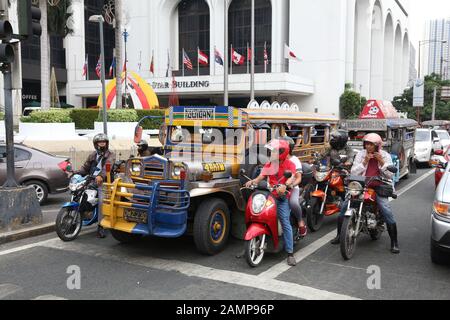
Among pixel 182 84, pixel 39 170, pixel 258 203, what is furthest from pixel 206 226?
pixel 182 84

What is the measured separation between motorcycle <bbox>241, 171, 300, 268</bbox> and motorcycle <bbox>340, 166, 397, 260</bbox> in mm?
956

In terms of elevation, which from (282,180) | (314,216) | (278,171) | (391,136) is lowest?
(314,216)

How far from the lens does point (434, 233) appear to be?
5719 millimetres


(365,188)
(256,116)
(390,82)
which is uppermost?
(390,82)

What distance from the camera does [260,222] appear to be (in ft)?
19.6

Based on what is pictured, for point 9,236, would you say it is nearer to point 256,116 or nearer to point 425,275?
point 256,116

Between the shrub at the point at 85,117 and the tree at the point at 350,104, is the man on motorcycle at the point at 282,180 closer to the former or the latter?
the shrub at the point at 85,117

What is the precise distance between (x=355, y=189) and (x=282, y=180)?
108cm

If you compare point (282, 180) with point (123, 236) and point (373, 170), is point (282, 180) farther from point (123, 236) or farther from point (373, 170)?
point (123, 236)

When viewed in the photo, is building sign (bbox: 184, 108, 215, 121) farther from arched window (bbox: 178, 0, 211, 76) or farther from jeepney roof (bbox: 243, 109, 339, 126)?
arched window (bbox: 178, 0, 211, 76)

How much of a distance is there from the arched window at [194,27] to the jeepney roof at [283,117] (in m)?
36.9

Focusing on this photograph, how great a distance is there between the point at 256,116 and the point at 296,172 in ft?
6.57

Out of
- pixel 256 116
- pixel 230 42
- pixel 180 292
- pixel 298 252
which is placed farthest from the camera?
pixel 230 42

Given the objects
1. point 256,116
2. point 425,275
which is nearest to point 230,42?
point 256,116
